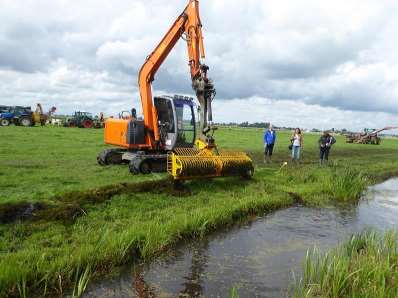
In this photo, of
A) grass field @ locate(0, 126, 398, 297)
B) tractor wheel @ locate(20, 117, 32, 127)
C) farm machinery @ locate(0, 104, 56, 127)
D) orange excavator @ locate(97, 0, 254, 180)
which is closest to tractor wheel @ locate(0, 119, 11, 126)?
farm machinery @ locate(0, 104, 56, 127)

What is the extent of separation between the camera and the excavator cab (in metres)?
15.7

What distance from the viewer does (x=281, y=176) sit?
53.3 ft

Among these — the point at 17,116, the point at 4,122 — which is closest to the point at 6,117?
the point at 4,122

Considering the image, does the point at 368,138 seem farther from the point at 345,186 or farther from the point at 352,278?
the point at 352,278

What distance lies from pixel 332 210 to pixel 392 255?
17.5 ft

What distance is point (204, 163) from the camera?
13016 mm

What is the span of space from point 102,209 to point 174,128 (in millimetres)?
6538

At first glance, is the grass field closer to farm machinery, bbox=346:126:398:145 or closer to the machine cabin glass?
the machine cabin glass

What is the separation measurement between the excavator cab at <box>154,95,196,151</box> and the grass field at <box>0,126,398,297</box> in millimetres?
1895

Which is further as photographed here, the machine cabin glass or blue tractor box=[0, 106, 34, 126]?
blue tractor box=[0, 106, 34, 126]

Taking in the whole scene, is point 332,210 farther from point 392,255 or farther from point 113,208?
point 113,208

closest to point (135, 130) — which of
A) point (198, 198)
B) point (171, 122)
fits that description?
point (171, 122)

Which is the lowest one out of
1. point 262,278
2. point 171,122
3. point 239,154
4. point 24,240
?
point 262,278

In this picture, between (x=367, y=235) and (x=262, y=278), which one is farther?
(x=367, y=235)
